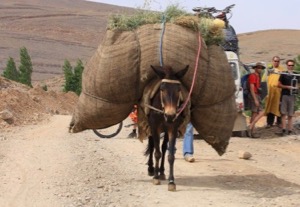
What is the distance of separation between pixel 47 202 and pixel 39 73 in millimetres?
76216

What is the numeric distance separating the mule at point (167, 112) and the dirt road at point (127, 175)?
0.44 meters

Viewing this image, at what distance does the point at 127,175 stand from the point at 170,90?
80.7 inches

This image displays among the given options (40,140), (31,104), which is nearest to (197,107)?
(40,140)

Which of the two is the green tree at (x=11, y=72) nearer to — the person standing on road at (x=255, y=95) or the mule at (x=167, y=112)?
the person standing on road at (x=255, y=95)

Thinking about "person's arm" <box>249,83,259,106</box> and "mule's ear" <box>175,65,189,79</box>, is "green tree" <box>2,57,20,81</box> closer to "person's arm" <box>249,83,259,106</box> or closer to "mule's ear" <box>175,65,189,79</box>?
"person's arm" <box>249,83,259,106</box>

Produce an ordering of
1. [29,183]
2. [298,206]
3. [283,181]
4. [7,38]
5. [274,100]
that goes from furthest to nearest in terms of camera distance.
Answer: [7,38]
[274,100]
[283,181]
[29,183]
[298,206]

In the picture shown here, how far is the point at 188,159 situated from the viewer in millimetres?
12859


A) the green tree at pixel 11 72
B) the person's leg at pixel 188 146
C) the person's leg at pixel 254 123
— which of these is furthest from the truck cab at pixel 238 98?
the green tree at pixel 11 72

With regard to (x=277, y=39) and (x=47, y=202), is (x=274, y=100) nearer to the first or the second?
(x=47, y=202)

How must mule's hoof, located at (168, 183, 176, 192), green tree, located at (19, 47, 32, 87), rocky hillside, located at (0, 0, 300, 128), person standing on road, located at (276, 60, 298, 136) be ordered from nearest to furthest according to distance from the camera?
1. mule's hoof, located at (168, 183, 176, 192)
2. person standing on road, located at (276, 60, 298, 136)
3. green tree, located at (19, 47, 32, 87)
4. rocky hillside, located at (0, 0, 300, 128)

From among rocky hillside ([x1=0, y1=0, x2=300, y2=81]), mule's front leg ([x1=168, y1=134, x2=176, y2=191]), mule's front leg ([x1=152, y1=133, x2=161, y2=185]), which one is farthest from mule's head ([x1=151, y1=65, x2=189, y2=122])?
rocky hillside ([x1=0, y1=0, x2=300, y2=81])

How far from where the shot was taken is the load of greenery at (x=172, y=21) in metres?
10.4

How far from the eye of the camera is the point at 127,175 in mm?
10977

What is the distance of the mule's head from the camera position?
963 cm
